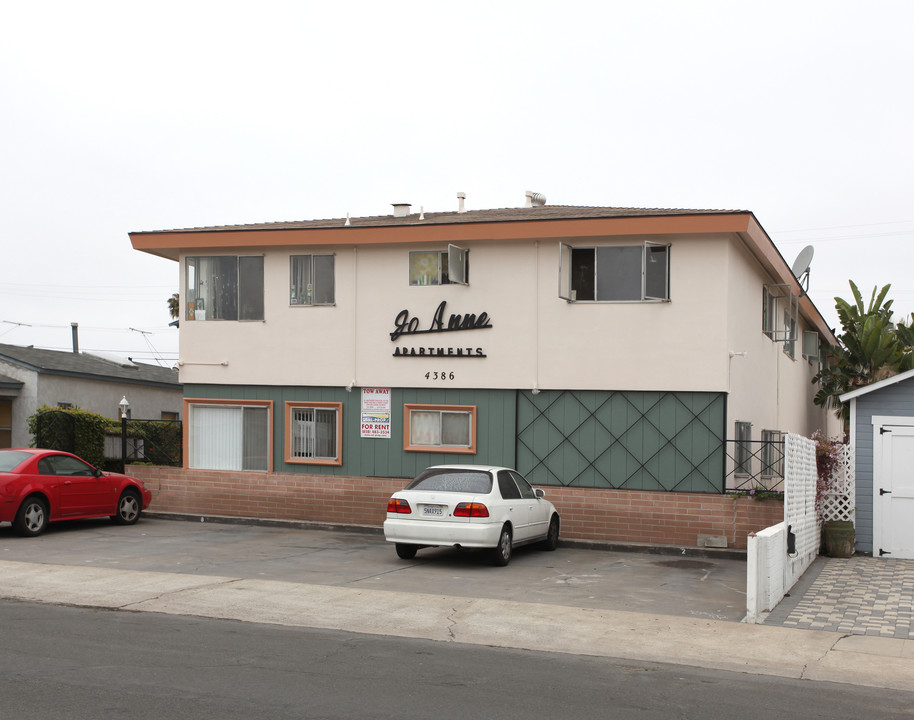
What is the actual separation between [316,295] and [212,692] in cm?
1360

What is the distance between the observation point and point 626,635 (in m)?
10.2

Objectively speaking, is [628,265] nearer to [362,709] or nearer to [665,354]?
[665,354]

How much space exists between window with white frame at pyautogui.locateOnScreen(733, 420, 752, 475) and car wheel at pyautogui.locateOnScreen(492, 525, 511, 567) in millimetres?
4790

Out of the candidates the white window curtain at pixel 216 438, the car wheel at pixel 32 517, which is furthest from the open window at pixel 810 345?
the car wheel at pixel 32 517

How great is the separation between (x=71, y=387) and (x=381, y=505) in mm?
13428

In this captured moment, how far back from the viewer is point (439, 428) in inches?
759

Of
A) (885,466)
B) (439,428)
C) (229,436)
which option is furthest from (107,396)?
(885,466)

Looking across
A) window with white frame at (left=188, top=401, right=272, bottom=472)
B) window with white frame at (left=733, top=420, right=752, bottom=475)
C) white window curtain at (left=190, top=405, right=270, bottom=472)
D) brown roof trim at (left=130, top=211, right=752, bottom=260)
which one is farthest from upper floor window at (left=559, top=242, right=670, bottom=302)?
white window curtain at (left=190, top=405, right=270, bottom=472)

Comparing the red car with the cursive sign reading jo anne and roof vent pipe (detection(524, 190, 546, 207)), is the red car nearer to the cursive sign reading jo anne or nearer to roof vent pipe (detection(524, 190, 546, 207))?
the cursive sign reading jo anne

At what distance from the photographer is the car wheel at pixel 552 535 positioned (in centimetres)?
1684

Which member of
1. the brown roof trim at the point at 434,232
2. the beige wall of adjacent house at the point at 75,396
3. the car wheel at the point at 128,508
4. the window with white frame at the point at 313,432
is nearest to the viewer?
the brown roof trim at the point at 434,232

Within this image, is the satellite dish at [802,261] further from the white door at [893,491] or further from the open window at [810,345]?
the open window at [810,345]

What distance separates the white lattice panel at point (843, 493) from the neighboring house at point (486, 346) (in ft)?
5.42

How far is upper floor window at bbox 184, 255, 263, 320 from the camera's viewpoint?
20688 millimetres
